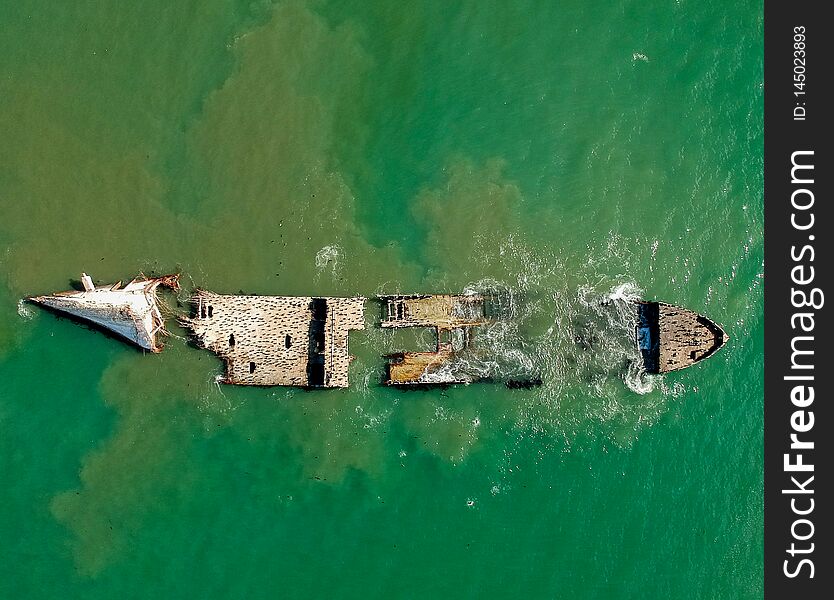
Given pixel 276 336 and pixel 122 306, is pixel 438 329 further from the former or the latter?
pixel 122 306

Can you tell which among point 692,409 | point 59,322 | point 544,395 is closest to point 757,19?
point 692,409

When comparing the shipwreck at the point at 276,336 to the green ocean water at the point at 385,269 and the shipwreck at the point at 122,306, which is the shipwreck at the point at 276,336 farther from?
the shipwreck at the point at 122,306

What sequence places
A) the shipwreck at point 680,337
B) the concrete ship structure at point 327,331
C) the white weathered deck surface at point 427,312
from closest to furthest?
1. the concrete ship structure at point 327,331
2. the shipwreck at point 680,337
3. the white weathered deck surface at point 427,312

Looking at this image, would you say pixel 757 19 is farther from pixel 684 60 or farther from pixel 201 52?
pixel 201 52

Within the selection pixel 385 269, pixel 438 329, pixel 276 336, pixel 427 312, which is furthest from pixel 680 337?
pixel 276 336

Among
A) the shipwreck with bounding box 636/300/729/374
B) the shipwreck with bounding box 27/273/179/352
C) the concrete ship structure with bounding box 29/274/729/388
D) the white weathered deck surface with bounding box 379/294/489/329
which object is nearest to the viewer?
the shipwreck with bounding box 27/273/179/352

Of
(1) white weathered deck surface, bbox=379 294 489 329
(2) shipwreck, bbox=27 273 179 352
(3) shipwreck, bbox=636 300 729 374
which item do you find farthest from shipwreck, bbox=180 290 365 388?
(3) shipwreck, bbox=636 300 729 374

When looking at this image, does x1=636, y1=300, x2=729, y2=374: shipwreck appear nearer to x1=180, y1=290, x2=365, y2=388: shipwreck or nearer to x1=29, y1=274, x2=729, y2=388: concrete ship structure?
x1=29, y1=274, x2=729, y2=388: concrete ship structure

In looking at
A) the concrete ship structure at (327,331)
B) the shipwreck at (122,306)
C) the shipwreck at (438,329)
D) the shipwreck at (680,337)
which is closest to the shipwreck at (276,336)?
the concrete ship structure at (327,331)
